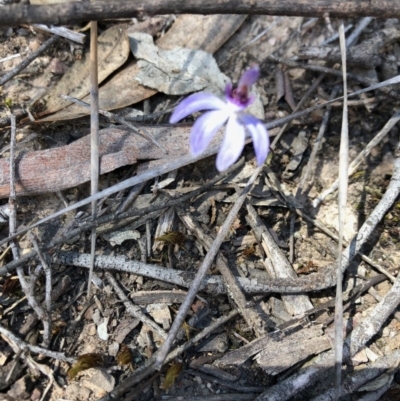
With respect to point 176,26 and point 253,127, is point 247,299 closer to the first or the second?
point 253,127

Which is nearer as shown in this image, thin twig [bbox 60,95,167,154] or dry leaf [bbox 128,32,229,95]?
thin twig [bbox 60,95,167,154]

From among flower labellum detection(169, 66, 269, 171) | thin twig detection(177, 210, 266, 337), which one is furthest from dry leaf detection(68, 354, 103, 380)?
flower labellum detection(169, 66, 269, 171)

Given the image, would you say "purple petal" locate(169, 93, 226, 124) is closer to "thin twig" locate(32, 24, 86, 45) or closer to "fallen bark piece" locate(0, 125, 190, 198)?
"fallen bark piece" locate(0, 125, 190, 198)

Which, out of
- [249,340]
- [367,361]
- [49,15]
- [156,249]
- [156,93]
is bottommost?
[367,361]

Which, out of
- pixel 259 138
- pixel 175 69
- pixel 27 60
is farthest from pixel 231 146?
pixel 27 60

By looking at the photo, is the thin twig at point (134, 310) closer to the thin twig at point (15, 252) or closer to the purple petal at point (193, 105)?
the thin twig at point (15, 252)

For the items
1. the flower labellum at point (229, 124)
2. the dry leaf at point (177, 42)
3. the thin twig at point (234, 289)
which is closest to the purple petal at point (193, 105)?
the flower labellum at point (229, 124)

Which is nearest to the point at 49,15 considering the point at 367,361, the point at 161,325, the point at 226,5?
the point at 226,5
